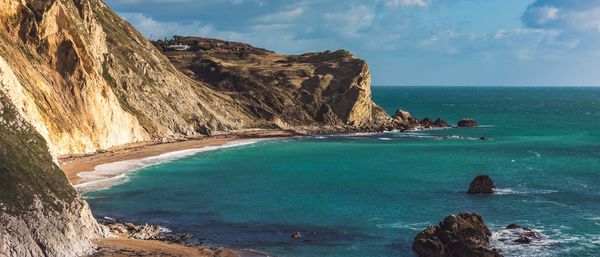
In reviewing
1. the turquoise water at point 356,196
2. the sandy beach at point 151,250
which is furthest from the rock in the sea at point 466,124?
the sandy beach at point 151,250

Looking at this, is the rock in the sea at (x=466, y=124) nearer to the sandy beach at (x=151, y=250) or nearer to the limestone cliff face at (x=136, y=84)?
the limestone cliff face at (x=136, y=84)

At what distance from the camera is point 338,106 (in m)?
149

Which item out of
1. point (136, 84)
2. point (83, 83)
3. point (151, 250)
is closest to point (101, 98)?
point (83, 83)

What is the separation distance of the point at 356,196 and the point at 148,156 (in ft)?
117

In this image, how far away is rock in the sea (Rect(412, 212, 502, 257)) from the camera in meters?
41.0

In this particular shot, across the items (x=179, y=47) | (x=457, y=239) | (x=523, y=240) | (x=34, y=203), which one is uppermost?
(x=179, y=47)

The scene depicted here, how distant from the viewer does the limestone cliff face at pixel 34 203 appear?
3466 centimetres

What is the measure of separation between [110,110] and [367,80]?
7904 cm

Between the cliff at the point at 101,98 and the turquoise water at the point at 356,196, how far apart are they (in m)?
10.8

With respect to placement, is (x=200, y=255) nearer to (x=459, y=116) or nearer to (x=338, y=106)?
(x=338, y=106)

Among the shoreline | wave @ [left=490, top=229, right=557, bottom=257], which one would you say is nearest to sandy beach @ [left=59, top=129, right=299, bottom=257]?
the shoreline

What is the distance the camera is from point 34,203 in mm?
36375

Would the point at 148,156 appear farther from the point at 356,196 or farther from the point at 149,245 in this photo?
the point at 149,245

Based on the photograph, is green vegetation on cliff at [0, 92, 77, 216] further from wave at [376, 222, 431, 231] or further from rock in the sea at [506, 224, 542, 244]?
rock in the sea at [506, 224, 542, 244]
